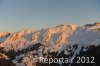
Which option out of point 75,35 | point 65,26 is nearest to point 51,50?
point 75,35

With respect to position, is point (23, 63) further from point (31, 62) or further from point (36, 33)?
point (36, 33)

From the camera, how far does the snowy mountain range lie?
88.0m

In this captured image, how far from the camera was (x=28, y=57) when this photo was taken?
337ft

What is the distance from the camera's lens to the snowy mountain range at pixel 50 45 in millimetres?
88000

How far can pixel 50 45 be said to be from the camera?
110 meters

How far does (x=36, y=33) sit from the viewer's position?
129375mm

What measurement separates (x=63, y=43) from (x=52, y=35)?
47.6 ft

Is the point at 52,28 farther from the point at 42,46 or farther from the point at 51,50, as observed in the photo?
the point at 51,50

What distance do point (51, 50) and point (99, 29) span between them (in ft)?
58.4

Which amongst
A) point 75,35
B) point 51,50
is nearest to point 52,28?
point 75,35

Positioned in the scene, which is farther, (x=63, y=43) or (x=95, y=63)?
(x=63, y=43)

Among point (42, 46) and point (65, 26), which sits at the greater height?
point (65, 26)

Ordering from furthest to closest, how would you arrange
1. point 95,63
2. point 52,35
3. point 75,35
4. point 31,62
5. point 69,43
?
point 52,35 < point 75,35 < point 69,43 < point 31,62 < point 95,63

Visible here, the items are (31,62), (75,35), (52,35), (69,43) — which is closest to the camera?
(31,62)
